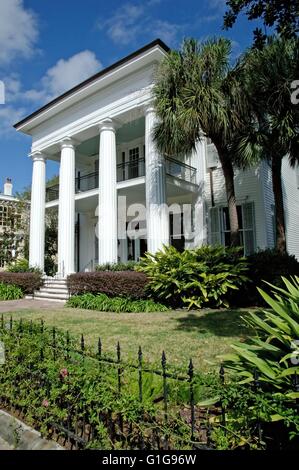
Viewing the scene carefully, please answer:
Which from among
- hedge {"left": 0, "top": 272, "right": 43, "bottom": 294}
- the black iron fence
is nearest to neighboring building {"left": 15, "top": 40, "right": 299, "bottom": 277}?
hedge {"left": 0, "top": 272, "right": 43, "bottom": 294}

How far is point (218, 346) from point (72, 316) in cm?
497

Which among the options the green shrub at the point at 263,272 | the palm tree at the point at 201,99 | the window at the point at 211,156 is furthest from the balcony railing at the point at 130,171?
the green shrub at the point at 263,272

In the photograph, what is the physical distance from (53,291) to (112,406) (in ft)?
39.9

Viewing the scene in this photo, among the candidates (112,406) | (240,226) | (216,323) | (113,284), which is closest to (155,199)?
(113,284)

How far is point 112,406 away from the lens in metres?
2.42

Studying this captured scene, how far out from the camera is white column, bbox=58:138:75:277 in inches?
575

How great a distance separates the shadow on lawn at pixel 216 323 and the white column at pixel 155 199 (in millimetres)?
3870

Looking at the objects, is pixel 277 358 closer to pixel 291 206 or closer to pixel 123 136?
pixel 291 206

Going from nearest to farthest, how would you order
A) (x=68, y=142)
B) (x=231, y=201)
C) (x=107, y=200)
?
(x=231, y=201) < (x=107, y=200) < (x=68, y=142)

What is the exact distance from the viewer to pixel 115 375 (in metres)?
2.84

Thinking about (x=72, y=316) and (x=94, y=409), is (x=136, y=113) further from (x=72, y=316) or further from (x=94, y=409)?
(x=94, y=409)

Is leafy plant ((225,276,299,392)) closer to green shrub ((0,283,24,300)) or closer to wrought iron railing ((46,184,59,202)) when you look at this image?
green shrub ((0,283,24,300))

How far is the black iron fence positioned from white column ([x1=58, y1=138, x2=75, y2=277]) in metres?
11.1
